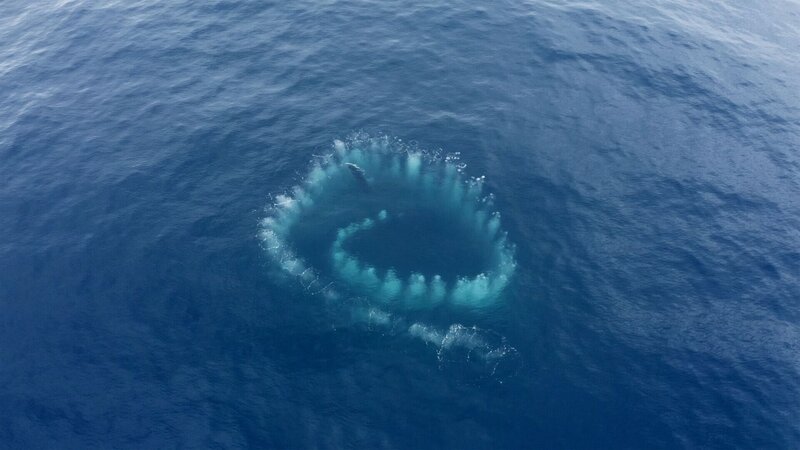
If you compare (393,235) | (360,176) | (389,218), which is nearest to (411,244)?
(393,235)

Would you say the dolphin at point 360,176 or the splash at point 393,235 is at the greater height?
the dolphin at point 360,176

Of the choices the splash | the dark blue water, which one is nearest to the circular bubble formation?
the splash

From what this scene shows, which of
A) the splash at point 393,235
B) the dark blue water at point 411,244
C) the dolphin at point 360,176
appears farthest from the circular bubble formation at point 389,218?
the dark blue water at point 411,244

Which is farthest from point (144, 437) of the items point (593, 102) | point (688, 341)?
point (593, 102)

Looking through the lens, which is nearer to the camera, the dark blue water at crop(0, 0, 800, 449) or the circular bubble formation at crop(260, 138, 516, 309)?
the dark blue water at crop(0, 0, 800, 449)

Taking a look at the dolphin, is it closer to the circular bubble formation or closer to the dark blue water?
the circular bubble formation

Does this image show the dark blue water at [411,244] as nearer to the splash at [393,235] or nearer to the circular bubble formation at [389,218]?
the circular bubble formation at [389,218]
